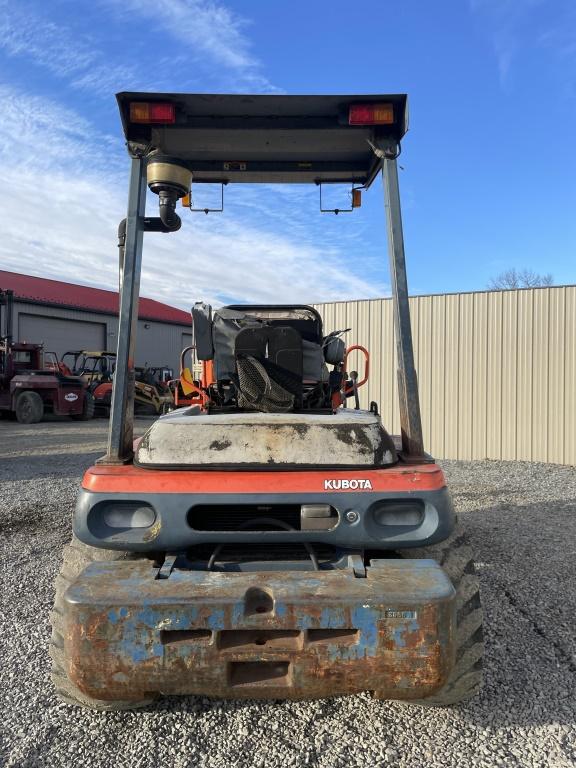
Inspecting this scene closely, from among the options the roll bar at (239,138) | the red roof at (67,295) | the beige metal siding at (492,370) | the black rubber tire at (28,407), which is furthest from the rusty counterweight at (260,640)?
the red roof at (67,295)

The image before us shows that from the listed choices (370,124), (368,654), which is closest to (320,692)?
(368,654)

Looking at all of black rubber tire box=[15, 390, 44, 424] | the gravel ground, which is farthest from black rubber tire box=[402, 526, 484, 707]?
black rubber tire box=[15, 390, 44, 424]

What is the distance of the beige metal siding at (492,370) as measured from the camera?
983 centimetres

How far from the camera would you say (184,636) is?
6.42ft

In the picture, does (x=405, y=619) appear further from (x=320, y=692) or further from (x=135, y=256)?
(x=135, y=256)

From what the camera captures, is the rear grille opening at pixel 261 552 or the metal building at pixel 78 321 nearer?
the rear grille opening at pixel 261 552

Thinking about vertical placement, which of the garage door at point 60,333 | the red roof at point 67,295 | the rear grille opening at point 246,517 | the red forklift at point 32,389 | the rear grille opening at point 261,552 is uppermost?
the red roof at point 67,295

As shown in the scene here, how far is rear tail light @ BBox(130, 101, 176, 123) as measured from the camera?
2.66 m

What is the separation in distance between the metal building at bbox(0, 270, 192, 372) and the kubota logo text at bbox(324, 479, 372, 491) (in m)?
21.6

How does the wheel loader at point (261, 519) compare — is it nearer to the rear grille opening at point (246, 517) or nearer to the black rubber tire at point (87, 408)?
the rear grille opening at point (246, 517)

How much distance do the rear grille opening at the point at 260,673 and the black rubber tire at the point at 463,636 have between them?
0.59 meters

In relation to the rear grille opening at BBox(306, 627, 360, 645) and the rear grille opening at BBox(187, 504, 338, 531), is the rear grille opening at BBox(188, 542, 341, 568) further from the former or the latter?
the rear grille opening at BBox(306, 627, 360, 645)

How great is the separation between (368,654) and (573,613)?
7.99 ft

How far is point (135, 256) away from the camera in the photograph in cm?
275
